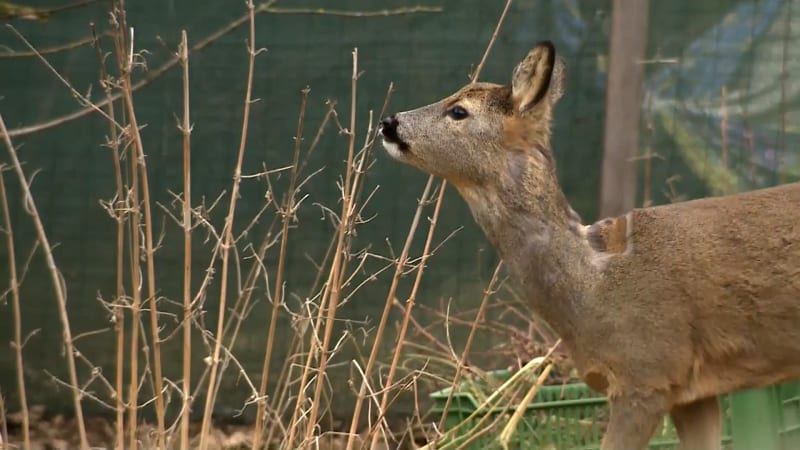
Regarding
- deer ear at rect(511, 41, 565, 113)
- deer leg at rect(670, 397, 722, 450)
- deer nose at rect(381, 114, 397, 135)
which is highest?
deer ear at rect(511, 41, 565, 113)

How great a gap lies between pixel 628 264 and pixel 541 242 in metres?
0.31

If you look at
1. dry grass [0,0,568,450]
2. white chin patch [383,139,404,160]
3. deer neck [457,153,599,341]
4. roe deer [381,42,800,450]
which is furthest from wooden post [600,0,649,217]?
white chin patch [383,139,404,160]

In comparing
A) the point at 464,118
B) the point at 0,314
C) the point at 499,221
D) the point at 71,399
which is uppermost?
the point at 464,118

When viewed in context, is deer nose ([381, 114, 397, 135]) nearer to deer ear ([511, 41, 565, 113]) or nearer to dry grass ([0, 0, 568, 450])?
dry grass ([0, 0, 568, 450])

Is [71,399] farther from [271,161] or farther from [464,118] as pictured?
[464,118]

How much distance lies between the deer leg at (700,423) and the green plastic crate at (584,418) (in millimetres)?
508

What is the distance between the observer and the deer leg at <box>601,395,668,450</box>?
4.78 metres

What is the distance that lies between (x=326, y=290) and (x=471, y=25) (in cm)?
310

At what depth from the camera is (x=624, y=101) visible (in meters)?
6.51

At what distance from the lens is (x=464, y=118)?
510 cm

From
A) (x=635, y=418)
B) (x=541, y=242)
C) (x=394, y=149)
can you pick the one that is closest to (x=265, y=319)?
(x=394, y=149)

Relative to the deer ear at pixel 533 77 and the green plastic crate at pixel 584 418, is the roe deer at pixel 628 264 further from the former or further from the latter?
the green plastic crate at pixel 584 418

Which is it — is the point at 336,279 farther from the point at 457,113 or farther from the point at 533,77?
the point at 533,77

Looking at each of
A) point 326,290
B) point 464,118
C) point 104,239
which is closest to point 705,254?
point 464,118
